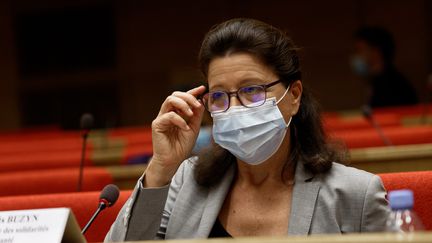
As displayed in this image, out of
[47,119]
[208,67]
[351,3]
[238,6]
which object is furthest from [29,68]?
[208,67]

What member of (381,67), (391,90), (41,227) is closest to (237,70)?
(41,227)

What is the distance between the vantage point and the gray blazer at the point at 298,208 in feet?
6.44

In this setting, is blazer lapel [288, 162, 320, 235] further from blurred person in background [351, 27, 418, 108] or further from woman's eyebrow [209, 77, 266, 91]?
blurred person in background [351, 27, 418, 108]

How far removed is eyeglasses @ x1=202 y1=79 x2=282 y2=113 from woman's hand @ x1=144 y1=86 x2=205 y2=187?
0.08 metres

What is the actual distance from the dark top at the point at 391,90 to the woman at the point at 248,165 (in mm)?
4064

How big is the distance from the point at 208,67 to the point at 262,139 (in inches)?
10.1

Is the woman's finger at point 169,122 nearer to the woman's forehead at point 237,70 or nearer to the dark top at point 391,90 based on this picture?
the woman's forehead at point 237,70

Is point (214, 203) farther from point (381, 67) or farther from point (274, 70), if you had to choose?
point (381, 67)

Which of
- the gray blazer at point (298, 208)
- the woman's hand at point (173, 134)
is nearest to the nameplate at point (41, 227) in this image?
the gray blazer at point (298, 208)

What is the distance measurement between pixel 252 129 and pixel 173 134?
0.80ft

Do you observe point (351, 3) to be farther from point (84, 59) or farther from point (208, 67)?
point (208, 67)

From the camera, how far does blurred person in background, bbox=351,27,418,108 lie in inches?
240

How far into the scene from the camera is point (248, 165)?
2.19 metres

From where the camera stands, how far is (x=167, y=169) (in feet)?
6.99
